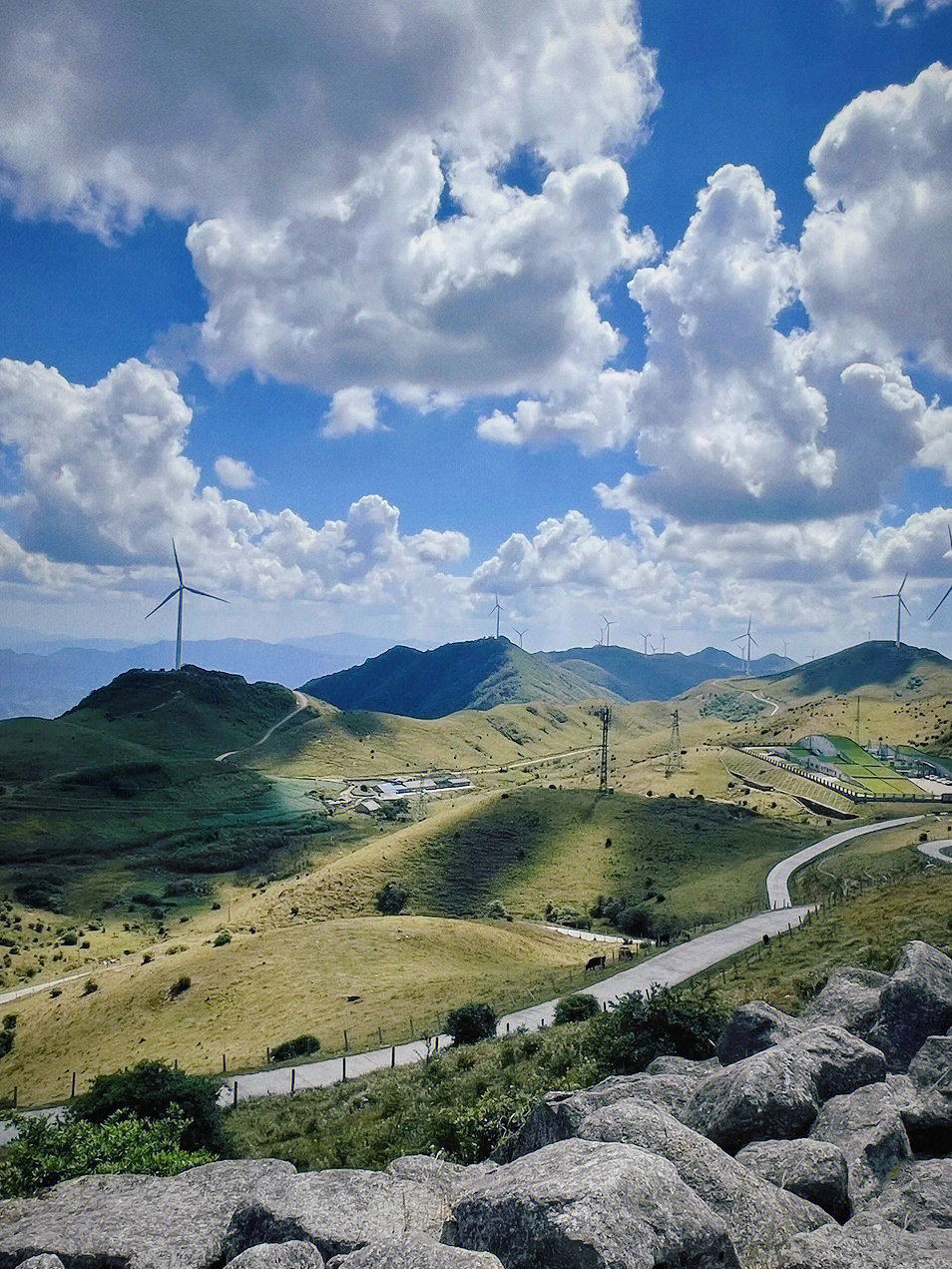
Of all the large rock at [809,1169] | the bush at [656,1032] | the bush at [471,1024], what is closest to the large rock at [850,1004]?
the bush at [656,1032]

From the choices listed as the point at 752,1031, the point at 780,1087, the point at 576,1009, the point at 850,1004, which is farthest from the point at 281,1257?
the point at 576,1009

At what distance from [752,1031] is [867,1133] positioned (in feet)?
22.3

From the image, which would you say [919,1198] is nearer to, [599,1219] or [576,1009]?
[599,1219]

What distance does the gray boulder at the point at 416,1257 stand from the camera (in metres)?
9.80

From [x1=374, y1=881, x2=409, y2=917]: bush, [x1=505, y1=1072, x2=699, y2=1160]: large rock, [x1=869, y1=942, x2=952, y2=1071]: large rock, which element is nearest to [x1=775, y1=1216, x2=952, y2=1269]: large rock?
[x1=505, y1=1072, x2=699, y2=1160]: large rock

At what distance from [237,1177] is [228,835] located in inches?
7707

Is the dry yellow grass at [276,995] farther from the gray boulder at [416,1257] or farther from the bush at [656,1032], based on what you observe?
the gray boulder at [416,1257]

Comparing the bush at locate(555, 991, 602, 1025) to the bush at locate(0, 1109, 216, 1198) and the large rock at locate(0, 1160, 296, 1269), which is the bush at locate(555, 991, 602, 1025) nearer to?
the bush at locate(0, 1109, 216, 1198)

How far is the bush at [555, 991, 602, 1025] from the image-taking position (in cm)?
4172

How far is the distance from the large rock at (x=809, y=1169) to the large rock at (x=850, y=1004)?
7.65m

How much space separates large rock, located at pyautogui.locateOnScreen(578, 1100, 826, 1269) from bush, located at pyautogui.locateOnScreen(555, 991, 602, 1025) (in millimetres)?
31462

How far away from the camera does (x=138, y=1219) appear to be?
14.2 meters

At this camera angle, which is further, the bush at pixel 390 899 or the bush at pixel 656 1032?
the bush at pixel 390 899

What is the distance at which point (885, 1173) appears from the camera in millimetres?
13383
